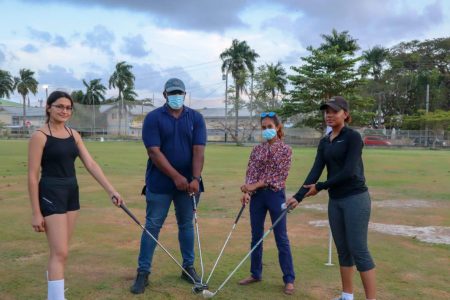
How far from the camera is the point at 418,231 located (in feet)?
26.7

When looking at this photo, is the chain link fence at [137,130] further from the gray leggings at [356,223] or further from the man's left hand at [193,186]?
the gray leggings at [356,223]

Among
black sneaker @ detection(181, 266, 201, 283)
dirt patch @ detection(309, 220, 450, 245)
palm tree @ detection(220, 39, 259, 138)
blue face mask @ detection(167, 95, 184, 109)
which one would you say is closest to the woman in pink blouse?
black sneaker @ detection(181, 266, 201, 283)

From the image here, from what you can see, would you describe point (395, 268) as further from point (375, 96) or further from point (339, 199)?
point (375, 96)

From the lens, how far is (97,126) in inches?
3000

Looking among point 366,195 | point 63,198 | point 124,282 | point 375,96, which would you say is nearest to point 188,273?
point 124,282

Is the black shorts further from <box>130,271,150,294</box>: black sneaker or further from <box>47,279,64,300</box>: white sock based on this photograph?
<box>130,271,150,294</box>: black sneaker

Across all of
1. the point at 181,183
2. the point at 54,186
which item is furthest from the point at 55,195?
the point at 181,183

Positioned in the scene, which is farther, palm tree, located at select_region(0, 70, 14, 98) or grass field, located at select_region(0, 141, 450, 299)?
palm tree, located at select_region(0, 70, 14, 98)

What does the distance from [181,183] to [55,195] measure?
1.32 metres

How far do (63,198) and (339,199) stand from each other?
95.5 inches

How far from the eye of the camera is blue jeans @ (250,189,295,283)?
5.13 meters

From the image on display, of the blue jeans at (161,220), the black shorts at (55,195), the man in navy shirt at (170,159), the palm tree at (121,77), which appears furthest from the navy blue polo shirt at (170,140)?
the palm tree at (121,77)

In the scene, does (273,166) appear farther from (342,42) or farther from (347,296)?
(342,42)

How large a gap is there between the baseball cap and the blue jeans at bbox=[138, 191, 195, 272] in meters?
1.09
